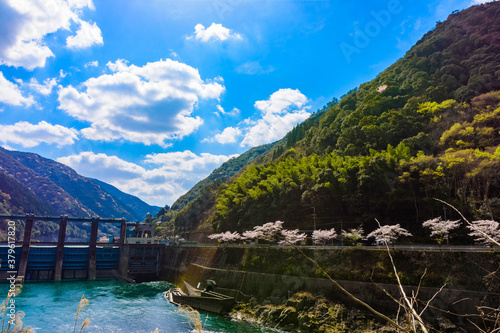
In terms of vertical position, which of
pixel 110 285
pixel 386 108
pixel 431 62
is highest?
pixel 431 62

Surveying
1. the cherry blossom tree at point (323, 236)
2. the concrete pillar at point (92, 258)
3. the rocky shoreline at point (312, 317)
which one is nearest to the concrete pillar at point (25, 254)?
the concrete pillar at point (92, 258)

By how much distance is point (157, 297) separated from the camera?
4984 cm

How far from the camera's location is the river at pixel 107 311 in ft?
102

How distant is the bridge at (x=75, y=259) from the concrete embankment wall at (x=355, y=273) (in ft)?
89.1

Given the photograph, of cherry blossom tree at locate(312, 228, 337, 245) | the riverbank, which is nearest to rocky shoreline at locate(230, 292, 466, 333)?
the riverbank

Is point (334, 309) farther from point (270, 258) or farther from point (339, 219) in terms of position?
point (339, 219)

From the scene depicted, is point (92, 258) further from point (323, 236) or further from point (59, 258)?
point (323, 236)

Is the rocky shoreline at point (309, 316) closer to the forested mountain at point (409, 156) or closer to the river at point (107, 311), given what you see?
the river at point (107, 311)

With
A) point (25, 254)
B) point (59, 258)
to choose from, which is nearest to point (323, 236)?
point (59, 258)

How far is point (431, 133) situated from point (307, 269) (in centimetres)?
4119

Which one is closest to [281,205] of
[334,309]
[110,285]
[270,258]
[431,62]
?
[270,258]

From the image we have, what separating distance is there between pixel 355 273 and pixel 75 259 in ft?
210

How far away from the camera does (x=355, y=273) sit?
31297 mm

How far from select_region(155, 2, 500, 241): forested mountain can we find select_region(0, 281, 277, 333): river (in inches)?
938
